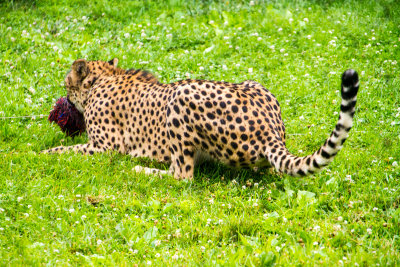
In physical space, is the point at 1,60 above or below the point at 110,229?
above

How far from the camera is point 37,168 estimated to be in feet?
18.9

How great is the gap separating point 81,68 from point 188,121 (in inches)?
85.8

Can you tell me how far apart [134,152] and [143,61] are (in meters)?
2.39

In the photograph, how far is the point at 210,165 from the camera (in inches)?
235

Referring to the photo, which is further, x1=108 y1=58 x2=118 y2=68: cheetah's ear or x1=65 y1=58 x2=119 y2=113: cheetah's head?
x1=108 y1=58 x2=118 y2=68: cheetah's ear

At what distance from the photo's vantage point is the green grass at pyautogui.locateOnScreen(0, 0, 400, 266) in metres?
4.47

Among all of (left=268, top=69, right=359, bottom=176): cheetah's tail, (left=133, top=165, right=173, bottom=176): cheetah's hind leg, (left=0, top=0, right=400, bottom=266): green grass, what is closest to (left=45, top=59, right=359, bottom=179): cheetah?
(left=268, top=69, right=359, bottom=176): cheetah's tail

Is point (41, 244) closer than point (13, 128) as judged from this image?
Yes

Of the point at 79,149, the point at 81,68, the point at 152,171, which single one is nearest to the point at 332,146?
the point at 152,171

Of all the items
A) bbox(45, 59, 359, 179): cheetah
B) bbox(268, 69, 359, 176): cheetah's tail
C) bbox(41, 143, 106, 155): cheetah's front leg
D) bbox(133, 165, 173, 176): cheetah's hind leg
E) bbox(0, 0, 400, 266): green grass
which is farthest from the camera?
bbox(41, 143, 106, 155): cheetah's front leg

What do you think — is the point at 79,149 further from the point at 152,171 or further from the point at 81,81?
the point at 152,171

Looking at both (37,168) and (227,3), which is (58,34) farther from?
(37,168)

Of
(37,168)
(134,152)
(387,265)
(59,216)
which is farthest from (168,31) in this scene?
(387,265)

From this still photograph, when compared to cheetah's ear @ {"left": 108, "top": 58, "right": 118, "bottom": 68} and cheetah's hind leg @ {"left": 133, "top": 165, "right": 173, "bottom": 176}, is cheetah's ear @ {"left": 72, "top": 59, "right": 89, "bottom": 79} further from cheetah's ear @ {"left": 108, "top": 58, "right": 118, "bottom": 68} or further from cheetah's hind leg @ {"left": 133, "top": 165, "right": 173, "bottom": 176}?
cheetah's hind leg @ {"left": 133, "top": 165, "right": 173, "bottom": 176}
